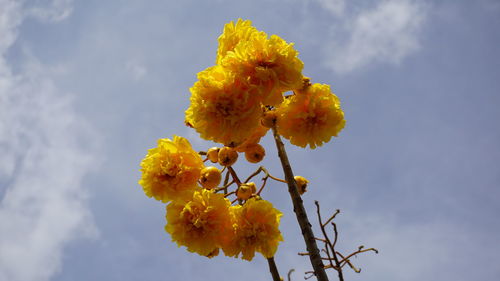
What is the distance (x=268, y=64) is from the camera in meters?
1.97

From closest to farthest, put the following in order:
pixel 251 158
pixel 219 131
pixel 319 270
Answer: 1. pixel 319 270
2. pixel 219 131
3. pixel 251 158

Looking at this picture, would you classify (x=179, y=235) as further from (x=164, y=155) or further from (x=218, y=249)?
(x=164, y=155)

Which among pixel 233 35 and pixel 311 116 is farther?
pixel 233 35

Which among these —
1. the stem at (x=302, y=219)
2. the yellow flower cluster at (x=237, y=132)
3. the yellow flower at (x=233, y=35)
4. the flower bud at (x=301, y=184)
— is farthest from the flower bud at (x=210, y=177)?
the yellow flower at (x=233, y=35)

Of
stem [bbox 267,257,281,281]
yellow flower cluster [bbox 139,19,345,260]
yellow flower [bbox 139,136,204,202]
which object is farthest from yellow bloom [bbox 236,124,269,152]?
stem [bbox 267,257,281,281]

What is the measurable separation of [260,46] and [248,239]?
109 cm

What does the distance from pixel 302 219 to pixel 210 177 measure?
0.63 metres

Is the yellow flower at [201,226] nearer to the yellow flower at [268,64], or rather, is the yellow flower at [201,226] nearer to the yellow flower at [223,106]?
the yellow flower at [223,106]

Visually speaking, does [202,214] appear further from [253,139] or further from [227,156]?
[253,139]

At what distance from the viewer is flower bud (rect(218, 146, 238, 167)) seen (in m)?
2.24

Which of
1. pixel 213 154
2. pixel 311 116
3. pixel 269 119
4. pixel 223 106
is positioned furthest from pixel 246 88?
pixel 213 154

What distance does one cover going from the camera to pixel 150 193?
2207 mm

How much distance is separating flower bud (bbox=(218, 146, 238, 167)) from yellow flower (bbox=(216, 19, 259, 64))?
563mm

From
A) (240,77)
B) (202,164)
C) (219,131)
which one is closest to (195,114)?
(219,131)
